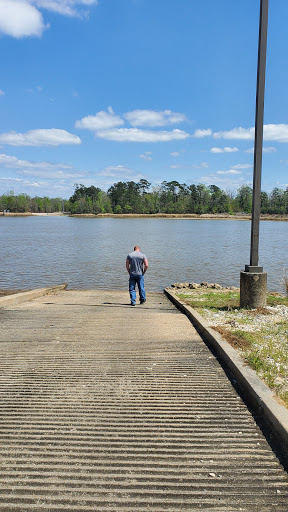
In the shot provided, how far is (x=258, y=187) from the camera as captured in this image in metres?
8.68

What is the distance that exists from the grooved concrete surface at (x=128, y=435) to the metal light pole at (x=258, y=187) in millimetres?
3189

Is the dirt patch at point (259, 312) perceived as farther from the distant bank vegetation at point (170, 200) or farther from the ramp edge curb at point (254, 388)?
the distant bank vegetation at point (170, 200)

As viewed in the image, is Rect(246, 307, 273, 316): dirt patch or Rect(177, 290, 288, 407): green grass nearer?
Rect(177, 290, 288, 407): green grass

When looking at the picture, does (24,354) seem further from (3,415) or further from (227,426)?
(227,426)

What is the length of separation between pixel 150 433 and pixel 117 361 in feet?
6.04

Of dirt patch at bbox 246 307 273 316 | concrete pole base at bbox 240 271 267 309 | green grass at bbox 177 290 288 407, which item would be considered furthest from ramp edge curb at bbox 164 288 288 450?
concrete pole base at bbox 240 271 267 309

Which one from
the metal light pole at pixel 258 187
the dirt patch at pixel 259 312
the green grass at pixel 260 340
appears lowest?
the dirt patch at pixel 259 312

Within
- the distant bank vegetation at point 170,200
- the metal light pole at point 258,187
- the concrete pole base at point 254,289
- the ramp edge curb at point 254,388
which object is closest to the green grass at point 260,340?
the ramp edge curb at point 254,388

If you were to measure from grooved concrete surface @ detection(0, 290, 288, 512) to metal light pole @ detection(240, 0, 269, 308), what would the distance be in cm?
319

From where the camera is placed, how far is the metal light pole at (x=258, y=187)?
27.5 feet

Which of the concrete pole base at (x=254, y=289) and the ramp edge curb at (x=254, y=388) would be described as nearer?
the ramp edge curb at (x=254, y=388)

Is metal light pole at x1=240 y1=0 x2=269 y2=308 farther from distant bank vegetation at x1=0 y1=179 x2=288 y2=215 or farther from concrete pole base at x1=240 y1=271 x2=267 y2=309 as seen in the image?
distant bank vegetation at x1=0 y1=179 x2=288 y2=215

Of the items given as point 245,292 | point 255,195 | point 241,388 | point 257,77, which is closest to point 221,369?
point 241,388

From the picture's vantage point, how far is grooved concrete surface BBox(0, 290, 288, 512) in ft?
8.30
